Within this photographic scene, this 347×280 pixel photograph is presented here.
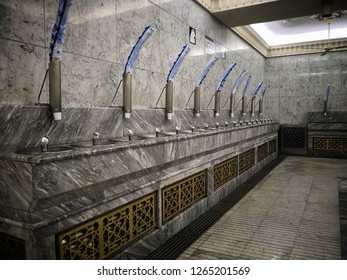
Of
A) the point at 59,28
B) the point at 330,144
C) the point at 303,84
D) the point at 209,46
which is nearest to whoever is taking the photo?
the point at 59,28

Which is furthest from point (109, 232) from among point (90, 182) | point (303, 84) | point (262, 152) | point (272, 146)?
point (303, 84)

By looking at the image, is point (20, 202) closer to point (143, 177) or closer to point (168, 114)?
point (143, 177)

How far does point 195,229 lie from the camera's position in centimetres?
364

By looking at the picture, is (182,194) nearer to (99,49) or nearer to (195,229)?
(195,229)

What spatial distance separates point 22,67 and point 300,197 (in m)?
4.50

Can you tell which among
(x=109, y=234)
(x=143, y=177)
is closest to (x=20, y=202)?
(x=109, y=234)

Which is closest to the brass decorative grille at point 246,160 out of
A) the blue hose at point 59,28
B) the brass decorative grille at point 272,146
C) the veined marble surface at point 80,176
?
the brass decorative grille at point 272,146

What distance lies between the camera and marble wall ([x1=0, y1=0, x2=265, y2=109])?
2428mm

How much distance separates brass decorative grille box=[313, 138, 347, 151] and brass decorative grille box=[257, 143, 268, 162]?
2.53 meters

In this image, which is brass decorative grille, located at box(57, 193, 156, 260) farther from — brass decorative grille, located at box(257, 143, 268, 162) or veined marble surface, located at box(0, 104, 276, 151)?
brass decorative grille, located at box(257, 143, 268, 162)

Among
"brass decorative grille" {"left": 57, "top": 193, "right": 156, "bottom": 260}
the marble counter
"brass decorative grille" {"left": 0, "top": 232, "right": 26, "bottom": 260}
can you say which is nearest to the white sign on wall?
the marble counter

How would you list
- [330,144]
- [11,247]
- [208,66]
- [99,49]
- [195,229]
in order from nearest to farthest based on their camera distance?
[11,247]
[99,49]
[195,229]
[208,66]
[330,144]

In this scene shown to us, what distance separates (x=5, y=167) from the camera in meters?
1.88

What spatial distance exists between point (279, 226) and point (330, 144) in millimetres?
6822
